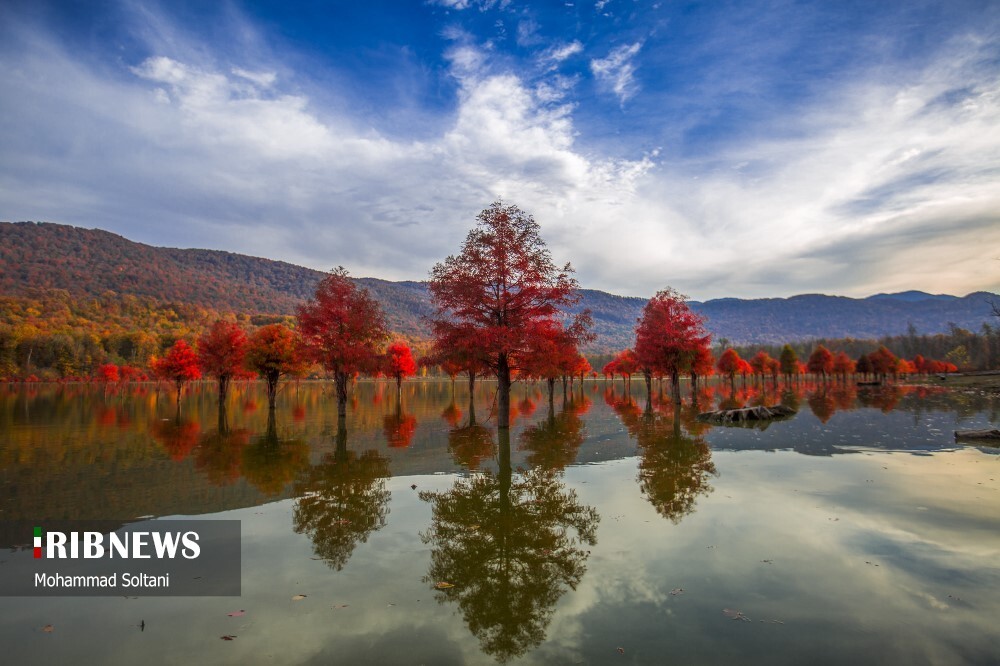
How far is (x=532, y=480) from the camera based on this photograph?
573 inches

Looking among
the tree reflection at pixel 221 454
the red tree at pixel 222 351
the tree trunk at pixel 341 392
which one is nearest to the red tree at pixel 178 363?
the red tree at pixel 222 351

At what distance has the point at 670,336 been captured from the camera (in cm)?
4228

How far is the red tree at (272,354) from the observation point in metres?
39.6

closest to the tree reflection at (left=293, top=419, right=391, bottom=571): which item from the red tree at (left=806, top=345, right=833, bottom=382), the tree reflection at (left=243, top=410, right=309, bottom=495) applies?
the tree reflection at (left=243, top=410, right=309, bottom=495)

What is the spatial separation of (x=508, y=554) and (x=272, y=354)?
37.1m

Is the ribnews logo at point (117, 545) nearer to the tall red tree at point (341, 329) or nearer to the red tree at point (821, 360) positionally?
the tall red tree at point (341, 329)

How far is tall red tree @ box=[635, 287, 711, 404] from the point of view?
1671 inches

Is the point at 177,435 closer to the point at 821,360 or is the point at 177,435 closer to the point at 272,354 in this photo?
the point at 272,354

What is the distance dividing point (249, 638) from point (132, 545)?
5.52 meters

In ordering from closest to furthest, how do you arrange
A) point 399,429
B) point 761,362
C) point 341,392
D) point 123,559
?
point 123,559 → point 399,429 → point 341,392 → point 761,362

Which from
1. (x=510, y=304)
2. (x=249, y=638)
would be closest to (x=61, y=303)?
(x=510, y=304)

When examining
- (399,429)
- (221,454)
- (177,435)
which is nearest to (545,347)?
(399,429)

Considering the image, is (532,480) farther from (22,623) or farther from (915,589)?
(22,623)

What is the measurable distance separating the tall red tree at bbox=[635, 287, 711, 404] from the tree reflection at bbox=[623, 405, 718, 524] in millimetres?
16882
